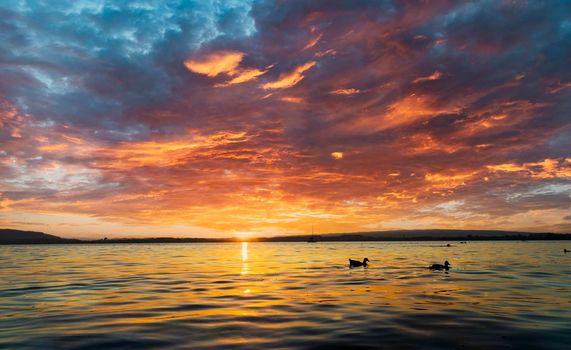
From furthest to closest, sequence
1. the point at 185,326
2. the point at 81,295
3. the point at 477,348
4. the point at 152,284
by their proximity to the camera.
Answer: the point at 152,284
the point at 81,295
the point at 185,326
the point at 477,348

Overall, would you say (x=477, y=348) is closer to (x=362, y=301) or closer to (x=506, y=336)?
(x=506, y=336)

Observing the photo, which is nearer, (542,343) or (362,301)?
(542,343)

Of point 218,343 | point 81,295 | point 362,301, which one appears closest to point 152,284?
point 81,295

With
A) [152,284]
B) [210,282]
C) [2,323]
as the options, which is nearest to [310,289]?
[210,282]

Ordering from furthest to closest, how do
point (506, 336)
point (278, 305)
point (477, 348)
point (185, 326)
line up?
1. point (278, 305)
2. point (185, 326)
3. point (506, 336)
4. point (477, 348)

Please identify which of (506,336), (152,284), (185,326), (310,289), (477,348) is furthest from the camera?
(152,284)

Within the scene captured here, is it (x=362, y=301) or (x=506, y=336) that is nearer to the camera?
(x=506, y=336)

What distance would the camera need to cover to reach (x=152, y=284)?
31156 mm

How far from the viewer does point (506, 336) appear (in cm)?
1452

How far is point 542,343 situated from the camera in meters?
13.6

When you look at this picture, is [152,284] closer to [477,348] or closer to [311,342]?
[311,342]

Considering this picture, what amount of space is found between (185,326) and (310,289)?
1241cm

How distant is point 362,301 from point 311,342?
9.33 meters

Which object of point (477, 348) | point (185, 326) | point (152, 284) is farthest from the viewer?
point (152, 284)
